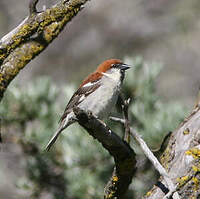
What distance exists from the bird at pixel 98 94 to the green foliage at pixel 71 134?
897 millimetres

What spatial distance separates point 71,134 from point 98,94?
45.4 inches

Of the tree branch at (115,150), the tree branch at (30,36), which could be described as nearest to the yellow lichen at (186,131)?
the tree branch at (115,150)

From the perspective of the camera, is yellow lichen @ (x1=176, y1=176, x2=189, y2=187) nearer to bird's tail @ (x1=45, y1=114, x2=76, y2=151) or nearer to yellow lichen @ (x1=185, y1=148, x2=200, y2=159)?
yellow lichen @ (x1=185, y1=148, x2=200, y2=159)

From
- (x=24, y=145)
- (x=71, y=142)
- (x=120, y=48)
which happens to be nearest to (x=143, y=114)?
(x=71, y=142)

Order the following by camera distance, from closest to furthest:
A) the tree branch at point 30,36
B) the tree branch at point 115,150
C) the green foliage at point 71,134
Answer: the tree branch at point 115,150 < the tree branch at point 30,36 < the green foliage at point 71,134

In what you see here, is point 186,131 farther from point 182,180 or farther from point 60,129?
point 60,129

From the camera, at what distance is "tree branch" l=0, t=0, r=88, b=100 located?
3.36 metres

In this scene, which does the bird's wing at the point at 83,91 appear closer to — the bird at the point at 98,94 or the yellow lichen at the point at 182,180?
the bird at the point at 98,94

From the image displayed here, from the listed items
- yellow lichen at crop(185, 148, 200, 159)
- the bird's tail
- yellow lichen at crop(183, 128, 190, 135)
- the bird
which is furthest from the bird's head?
yellow lichen at crop(185, 148, 200, 159)

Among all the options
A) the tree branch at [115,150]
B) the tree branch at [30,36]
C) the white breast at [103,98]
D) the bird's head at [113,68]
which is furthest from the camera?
the bird's head at [113,68]

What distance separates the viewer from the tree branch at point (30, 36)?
132 inches

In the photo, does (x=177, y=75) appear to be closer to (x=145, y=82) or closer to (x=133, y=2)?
(x=133, y=2)

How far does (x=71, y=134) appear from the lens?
5.36 metres

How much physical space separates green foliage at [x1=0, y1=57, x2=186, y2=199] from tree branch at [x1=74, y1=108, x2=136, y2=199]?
70.8 inches
